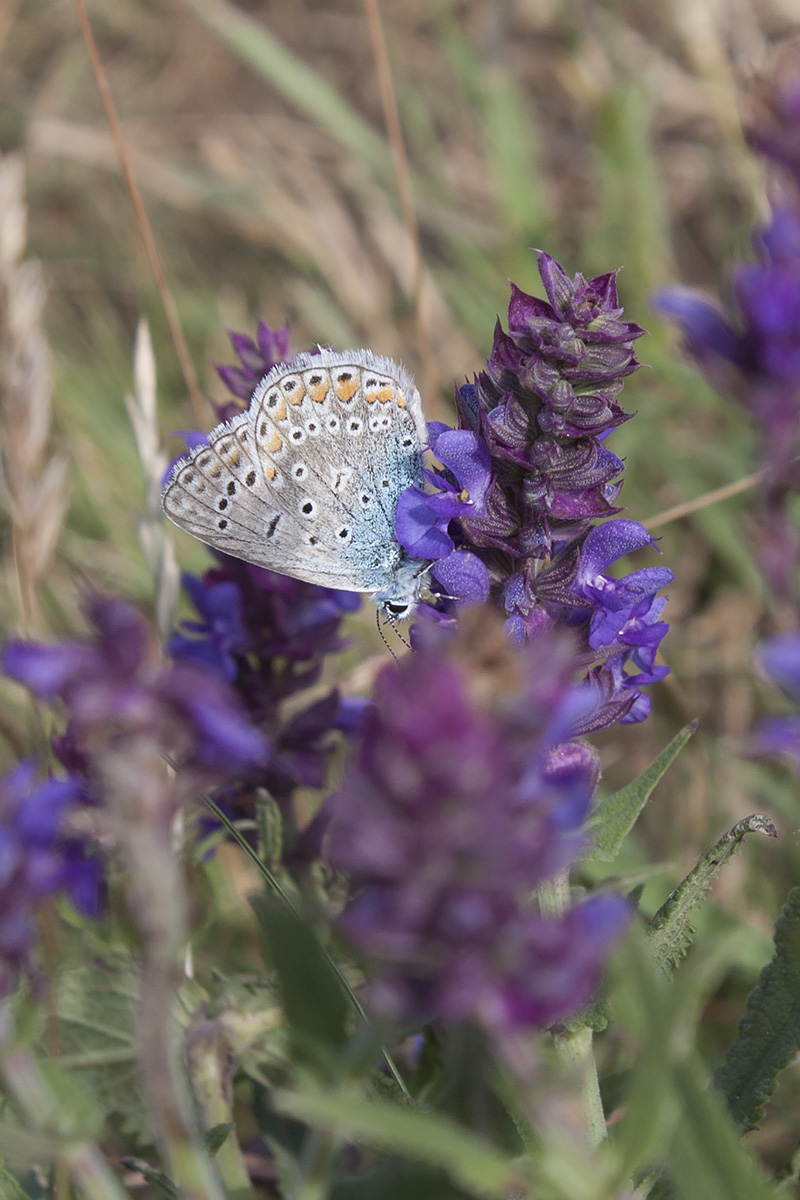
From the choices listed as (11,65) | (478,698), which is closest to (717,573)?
(478,698)

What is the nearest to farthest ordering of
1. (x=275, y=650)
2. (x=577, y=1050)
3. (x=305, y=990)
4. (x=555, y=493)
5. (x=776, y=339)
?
1. (x=776, y=339)
2. (x=305, y=990)
3. (x=577, y=1050)
4. (x=555, y=493)
5. (x=275, y=650)

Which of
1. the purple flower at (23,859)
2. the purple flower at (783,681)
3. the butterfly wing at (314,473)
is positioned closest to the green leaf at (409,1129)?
the purple flower at (23,859)

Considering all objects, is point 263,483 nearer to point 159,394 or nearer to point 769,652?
point 769,652

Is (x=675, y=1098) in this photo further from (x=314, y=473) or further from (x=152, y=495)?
(x=152, y=495)

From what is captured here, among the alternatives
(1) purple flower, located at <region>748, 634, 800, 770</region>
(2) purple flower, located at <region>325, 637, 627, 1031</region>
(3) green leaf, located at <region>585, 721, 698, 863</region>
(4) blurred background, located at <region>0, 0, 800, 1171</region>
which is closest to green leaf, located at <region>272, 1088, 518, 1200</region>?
(2) purple flower, located at <region>325, 637, 627, 1031</region>

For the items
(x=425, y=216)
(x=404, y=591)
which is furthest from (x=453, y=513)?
(x=425, y=216)

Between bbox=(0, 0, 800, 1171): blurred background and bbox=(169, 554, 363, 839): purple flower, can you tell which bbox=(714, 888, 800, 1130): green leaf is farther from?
bbox=(0, 0, 800, 1171): blurred background

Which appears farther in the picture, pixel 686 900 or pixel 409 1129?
pixel 686 900

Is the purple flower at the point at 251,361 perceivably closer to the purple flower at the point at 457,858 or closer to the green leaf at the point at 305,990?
the green leaf at the point at 305,990
